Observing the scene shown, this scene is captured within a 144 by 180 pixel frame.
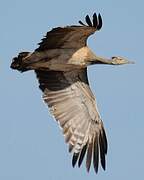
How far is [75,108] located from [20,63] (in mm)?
2544

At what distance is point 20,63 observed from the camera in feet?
64.3

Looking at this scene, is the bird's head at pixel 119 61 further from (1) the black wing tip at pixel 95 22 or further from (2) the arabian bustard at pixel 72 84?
(1) the black wing tip at pixel 95 22

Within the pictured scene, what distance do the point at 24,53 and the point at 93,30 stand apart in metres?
2.02

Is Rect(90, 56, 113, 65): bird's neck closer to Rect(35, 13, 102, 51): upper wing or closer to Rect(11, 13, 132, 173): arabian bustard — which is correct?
Rect(11, 13, 132, 173): arabian bustard

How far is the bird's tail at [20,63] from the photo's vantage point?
19531 mm

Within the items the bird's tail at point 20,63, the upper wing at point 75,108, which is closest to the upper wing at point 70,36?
the bird's tail at point 20,63

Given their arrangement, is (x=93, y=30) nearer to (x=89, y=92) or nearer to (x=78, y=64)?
(x=78, y=64)

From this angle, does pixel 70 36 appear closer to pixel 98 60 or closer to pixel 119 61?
pixel 98 60

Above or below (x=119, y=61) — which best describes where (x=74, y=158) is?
below

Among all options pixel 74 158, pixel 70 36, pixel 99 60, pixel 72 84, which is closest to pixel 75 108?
pixel 72 84

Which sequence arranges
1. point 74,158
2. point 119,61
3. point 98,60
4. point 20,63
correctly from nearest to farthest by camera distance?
point 20,63, point 98,60, point 74,158, point 119,61

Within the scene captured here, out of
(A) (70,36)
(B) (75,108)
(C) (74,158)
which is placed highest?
(A) (70,36)

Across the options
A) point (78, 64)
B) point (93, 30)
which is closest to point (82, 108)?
point (78, 64)

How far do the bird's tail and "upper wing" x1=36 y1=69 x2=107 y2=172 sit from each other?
3.08 feet
